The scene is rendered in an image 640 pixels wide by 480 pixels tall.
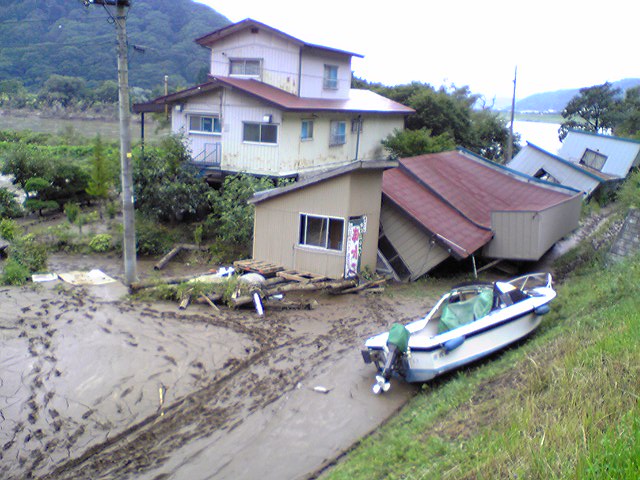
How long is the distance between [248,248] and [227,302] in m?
5.92

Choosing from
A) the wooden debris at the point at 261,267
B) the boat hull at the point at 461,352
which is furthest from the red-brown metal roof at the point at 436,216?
the boat hull at the point at 461,352

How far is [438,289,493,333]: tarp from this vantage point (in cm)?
1111

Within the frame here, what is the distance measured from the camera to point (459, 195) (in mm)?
21547

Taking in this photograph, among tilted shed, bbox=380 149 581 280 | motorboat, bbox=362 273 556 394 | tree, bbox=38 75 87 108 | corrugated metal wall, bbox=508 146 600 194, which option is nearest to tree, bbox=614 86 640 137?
corrugated metal wall, bbox=508 146 600 194

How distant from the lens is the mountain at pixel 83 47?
7931 cm

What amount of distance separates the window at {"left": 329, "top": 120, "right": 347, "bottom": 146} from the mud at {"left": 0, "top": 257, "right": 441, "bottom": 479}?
47.4ft

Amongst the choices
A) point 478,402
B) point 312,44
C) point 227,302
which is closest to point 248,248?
point 227,302

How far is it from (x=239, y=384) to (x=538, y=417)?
6201 millimetres

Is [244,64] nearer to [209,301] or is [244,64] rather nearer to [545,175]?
[209,301]

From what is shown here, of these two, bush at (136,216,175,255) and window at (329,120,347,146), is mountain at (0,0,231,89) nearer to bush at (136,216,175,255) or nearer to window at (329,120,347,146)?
window at (329,120,347,146)

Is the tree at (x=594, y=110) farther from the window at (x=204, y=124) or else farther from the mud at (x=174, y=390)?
the mud at (x=174, y=390)

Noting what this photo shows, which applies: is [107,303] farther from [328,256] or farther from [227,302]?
[328,256]

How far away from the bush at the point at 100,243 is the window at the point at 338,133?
431 inches

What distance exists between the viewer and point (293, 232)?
684 inches
